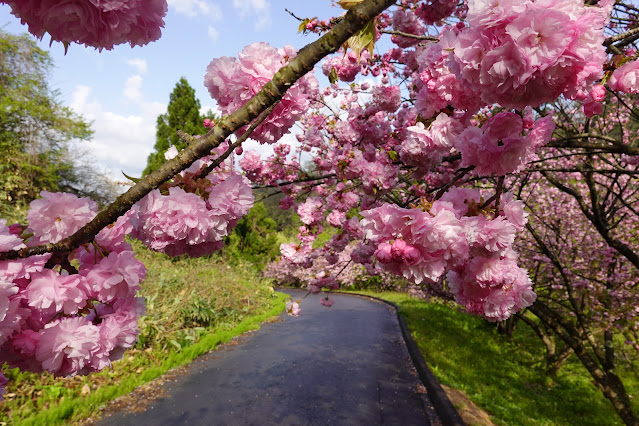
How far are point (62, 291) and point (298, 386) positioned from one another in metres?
5.93

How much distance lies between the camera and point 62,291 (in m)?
1.05

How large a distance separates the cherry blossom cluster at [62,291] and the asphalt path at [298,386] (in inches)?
171

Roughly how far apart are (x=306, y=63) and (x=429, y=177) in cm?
334

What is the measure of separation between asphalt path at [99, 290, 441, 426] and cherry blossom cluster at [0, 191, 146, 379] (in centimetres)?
435

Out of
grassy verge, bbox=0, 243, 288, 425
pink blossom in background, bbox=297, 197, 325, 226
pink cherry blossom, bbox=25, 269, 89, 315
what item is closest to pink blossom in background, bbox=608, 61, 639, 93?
pink cherry blossom, bbox=25, 269, 89, 315

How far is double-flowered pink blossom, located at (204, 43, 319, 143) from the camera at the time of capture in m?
1.41

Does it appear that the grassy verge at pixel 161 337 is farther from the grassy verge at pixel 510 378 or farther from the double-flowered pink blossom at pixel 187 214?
the grassy verge at pixel 510 378

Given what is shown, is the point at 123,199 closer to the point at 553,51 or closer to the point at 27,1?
the point at 27,1

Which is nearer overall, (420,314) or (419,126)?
(419,126)

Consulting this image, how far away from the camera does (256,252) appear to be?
24.8 metres

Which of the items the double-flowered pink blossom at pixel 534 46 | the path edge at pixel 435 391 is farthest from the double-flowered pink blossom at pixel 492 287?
the path edge at pixel 435 391

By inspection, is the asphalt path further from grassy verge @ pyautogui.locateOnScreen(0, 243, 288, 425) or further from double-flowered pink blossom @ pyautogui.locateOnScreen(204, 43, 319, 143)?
double-flowered pink blossom @ pyautogui.locateOnScreen(204, 43, 319, 143)

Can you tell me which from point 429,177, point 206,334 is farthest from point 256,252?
point 429,177

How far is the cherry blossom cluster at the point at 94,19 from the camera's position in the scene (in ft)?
2.84
